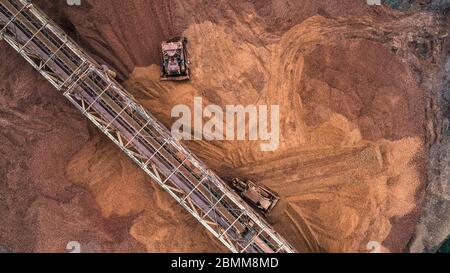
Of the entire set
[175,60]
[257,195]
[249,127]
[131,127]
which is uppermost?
[175,60]

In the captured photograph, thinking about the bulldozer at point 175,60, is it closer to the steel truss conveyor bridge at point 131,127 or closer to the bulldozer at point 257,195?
the steel truss conveyor bridge at point 131,127

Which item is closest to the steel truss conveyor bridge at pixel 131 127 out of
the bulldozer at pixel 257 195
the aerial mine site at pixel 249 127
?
the aerial mine site at pixel 249 127

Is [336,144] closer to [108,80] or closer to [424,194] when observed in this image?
[424,194]

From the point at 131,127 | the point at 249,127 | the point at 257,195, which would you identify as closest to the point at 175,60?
the point at 131,127

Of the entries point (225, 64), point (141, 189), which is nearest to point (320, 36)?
point (225, 64)

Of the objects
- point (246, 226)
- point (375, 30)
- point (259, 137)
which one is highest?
point (375, 30)

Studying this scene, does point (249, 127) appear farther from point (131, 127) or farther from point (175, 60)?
point (131, 127)
